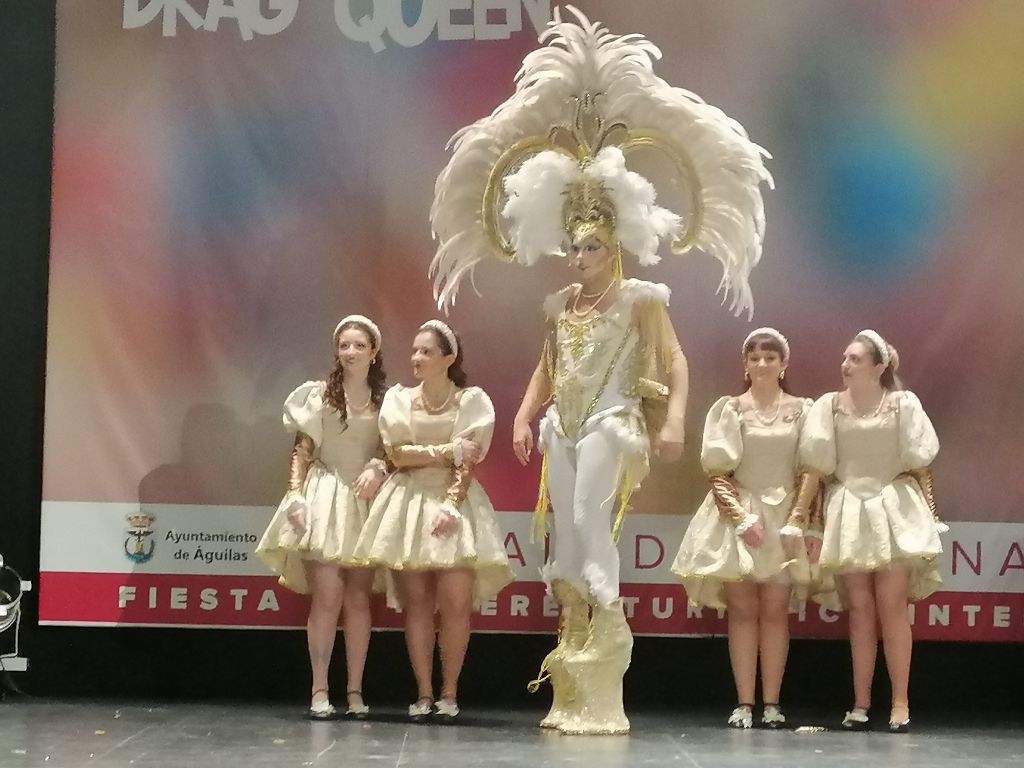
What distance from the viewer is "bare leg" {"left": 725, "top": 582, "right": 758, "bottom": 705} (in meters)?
5.21

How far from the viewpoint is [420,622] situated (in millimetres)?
5246

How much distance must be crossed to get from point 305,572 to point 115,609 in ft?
3.18

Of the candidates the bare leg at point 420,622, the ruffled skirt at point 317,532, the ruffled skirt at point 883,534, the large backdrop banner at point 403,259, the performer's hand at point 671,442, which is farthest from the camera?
the large backdrop banner at point 403,259

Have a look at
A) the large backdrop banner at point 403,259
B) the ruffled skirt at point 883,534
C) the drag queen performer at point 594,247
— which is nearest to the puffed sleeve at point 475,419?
the drag queen performer at point 594,247

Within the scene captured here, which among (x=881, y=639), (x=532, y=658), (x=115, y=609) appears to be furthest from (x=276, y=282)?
(x=881, y=639)

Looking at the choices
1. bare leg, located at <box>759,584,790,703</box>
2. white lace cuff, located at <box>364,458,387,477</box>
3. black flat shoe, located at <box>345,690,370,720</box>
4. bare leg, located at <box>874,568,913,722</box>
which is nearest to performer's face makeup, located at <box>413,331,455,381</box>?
white lace cuff, located at <box>364,458,387,477</box>

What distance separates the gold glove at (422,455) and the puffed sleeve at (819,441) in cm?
127

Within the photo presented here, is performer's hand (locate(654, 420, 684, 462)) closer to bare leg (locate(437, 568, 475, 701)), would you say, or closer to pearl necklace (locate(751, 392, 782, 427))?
pearl necklace (locate(751, 392, 782, 427))

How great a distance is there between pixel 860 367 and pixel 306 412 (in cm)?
202

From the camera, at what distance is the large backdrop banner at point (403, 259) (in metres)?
5.75

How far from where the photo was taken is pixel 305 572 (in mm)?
5328

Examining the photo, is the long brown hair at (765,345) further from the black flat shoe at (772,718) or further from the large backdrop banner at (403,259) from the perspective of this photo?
the black flat shoe at (772,718)

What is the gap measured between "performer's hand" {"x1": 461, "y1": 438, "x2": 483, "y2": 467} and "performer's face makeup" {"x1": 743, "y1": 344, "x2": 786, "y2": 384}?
106cm

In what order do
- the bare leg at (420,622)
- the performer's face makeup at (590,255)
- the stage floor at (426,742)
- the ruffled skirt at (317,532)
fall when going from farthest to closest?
the bare leg at (420,622)
the ruffled skirt at (317,532)
the performer's face makeup at (590,255)
the stage floor at (426,742)
